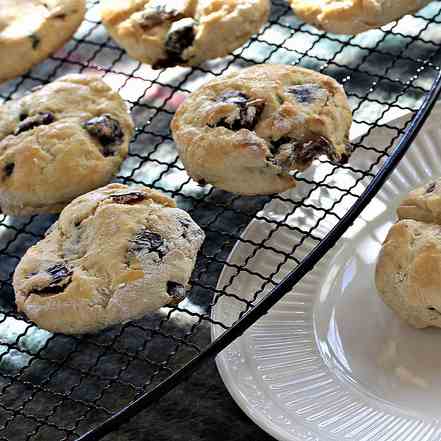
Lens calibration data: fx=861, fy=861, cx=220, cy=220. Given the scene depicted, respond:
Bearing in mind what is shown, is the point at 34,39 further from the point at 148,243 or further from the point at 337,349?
the point at 337,349

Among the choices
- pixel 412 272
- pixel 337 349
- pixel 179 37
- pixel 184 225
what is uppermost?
pixel 179 37

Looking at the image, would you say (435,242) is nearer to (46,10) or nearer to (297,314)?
(297,314)

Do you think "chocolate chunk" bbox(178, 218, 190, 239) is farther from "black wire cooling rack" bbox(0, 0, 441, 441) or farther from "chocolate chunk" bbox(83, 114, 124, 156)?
"chocolate chunk" bbox(83, 114, 124, 156)

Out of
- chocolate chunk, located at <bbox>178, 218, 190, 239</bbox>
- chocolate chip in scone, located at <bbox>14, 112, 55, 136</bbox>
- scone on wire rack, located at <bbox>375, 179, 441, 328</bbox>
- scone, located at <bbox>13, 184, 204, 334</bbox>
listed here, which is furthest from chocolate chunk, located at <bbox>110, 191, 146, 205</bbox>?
scone on wire rack, located at <bbox>375, 179, 441, 328</bbox>

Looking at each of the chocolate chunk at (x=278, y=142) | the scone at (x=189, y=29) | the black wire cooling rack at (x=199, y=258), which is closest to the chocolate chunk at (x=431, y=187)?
the black wire cooling rack at (x=199, y=258)

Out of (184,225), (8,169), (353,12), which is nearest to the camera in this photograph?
(184,225)

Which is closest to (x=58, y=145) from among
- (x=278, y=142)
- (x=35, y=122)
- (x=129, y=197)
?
(x=35, y=122)

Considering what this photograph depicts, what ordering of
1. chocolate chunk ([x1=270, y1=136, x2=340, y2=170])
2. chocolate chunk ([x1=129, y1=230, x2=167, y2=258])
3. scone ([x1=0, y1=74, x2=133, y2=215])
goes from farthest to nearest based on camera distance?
scone ([x1=0, y1=74, x2=133, y2=215])
chocolate chunk ([x1=270, y1=136, x2=340, y2=170])
chocolate chunk ([x1=129, y1=230, x2=167, y2=258])

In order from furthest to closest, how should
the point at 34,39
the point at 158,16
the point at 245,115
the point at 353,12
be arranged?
the point at 34,39, the point at 158,16, the point at 353,12, the point at 245,115
